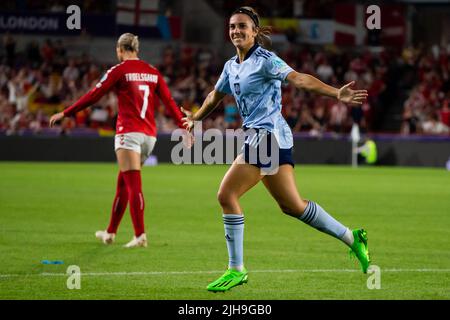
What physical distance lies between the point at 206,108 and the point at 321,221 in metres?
1.48

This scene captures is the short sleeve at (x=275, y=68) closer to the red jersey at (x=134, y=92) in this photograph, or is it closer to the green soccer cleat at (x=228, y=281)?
the green soccer cleat at (x=228, y=281)

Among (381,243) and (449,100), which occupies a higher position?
(449,100)

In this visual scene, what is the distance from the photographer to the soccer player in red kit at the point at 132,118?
11188mm

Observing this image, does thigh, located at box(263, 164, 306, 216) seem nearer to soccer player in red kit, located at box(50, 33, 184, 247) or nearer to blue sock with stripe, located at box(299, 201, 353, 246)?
blue sock with stripe, located at box(299, 201, 353, 246)

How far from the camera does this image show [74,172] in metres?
25.1

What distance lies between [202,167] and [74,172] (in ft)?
18.1

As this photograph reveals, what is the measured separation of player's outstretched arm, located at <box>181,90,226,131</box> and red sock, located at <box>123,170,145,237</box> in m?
2.29

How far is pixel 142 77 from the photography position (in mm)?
11383

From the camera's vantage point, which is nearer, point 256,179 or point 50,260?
point 256,179

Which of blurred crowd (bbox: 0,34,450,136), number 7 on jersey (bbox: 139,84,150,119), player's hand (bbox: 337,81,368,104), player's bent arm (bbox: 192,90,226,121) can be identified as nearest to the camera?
player's hand (bbox: 337,81,368,104)

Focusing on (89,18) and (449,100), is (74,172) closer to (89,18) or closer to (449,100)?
(89,18)

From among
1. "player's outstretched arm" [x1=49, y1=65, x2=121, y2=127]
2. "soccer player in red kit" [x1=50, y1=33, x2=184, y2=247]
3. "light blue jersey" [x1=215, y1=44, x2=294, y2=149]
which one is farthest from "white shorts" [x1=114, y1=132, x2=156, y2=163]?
"light blue jersey" [x1=215, y1=44, x2=294, y2=149]

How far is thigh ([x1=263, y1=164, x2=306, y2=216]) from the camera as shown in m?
8.15
